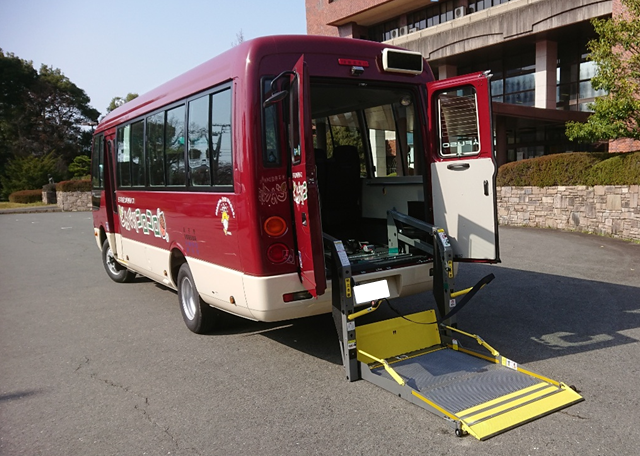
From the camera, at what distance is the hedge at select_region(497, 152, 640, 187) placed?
1220 cm

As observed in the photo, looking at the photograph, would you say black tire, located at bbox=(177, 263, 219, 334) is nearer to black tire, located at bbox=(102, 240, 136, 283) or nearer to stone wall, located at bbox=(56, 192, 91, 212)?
black tire, located at bbox=(102, 240, 136, 283)

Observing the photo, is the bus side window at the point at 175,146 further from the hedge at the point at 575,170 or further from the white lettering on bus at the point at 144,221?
the hedge at the point at 575,170

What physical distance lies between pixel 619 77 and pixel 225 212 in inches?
484

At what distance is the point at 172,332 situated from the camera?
20.7ft

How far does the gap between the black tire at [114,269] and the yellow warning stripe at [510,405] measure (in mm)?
7299

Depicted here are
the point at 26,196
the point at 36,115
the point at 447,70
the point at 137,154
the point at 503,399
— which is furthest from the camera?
the point at 36,115

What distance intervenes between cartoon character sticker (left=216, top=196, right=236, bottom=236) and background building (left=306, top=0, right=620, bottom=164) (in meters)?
17.1

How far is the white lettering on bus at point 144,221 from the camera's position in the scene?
6562 millimetres

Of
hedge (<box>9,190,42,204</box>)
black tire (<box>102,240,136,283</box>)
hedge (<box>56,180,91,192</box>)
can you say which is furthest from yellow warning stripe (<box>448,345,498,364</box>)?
hedge (<box>9,190,42,204</box>)

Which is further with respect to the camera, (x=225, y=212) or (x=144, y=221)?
(x=144, y=221)

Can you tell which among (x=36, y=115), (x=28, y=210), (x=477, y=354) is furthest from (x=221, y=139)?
(x=36, y=115)

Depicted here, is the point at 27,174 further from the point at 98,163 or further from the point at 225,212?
the point at 225,212

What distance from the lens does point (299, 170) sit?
4.41m

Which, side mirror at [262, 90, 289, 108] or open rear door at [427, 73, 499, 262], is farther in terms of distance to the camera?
open rear door at [427, 73, 499, 262]
